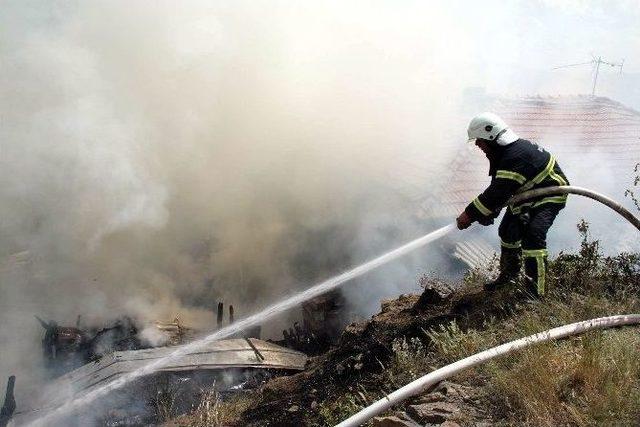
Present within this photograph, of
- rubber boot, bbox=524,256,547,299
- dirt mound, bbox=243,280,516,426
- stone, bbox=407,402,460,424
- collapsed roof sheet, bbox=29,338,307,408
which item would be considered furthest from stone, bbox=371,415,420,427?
collapsed roof sheet, bbox=29,338,307,408

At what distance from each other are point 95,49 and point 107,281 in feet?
18.2

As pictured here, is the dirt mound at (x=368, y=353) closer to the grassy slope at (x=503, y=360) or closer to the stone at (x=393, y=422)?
the grassy slope at (x=503, y=360)

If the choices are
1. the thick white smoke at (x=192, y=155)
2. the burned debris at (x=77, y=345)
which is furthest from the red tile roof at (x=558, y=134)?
the burned debris at (x=77, y=345)

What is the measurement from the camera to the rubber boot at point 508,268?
182 inches

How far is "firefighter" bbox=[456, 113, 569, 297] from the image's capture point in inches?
167

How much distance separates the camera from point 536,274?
4211 millimetres

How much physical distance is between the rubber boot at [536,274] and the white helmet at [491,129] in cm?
103

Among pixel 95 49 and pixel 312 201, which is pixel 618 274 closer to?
pixel 312 201

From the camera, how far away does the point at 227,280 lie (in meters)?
11.4

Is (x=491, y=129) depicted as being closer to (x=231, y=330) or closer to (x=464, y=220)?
(x=464, y=220)

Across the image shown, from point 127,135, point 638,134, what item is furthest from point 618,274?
point 638,134

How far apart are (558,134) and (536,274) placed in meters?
9.70

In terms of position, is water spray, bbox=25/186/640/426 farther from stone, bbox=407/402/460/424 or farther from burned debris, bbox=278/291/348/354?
stone, bbox=407/402/460/424

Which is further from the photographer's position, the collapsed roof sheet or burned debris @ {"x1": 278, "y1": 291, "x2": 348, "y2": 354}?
burned debris @ {"x1": 278, "y1": 291, "x2": 348, "y2": 354}
